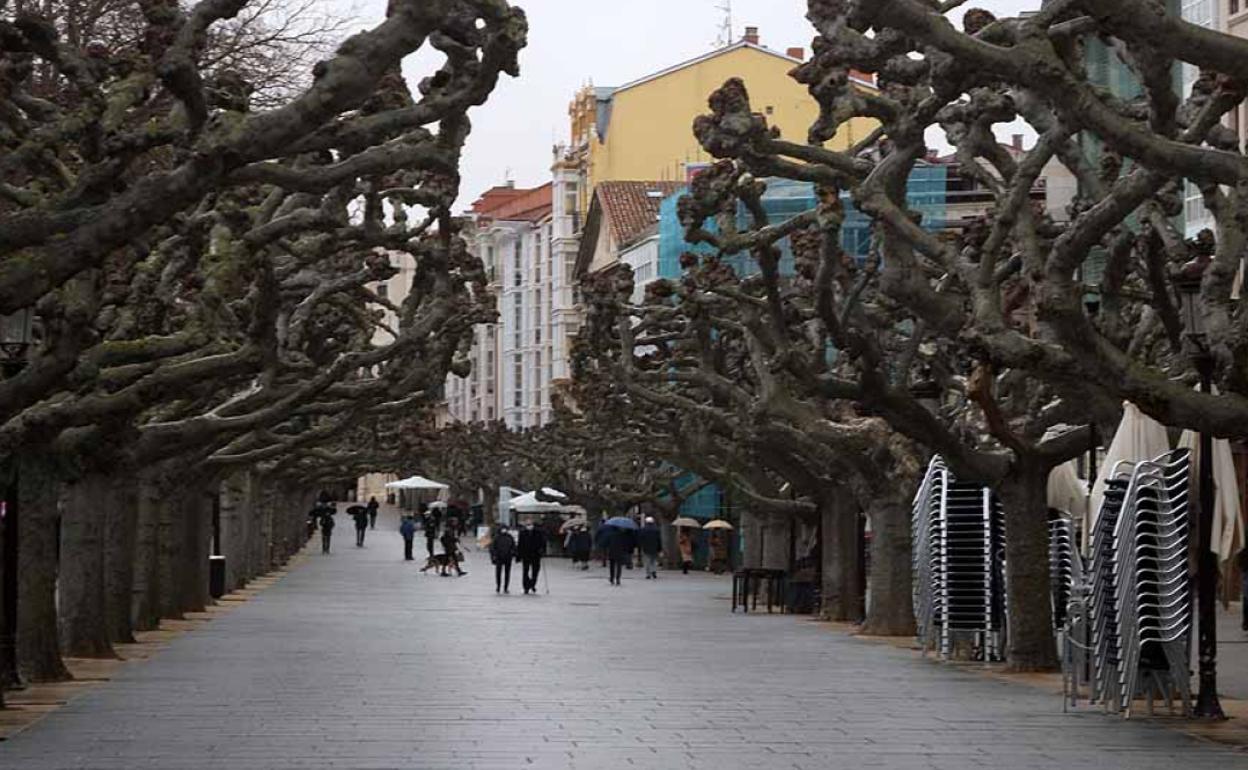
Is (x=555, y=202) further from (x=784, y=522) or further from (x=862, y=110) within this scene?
(x=862, y=110)

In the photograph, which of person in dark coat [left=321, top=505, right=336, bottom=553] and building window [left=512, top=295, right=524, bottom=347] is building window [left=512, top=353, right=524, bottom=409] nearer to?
building window [left=512, top=295, right=524, bottom=347]

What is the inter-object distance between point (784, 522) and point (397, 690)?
29.1 meters

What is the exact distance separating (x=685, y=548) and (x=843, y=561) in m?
40.7

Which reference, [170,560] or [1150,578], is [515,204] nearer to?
[170,560]

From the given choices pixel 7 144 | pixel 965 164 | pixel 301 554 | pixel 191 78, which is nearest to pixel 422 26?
pixel 191 78

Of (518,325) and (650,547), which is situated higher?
(518,325)

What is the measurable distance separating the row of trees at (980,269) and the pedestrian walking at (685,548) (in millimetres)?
37722

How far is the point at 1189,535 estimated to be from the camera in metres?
22.6

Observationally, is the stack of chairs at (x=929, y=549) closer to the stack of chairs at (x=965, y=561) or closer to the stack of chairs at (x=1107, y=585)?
the stack of chairs at (x=965, y=561)

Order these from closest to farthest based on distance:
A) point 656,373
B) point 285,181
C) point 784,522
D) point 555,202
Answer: point 285,181, point 656,373, point 784,522, point 555,202

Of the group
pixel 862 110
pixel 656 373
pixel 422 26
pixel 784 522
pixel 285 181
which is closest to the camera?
pixel 422 26

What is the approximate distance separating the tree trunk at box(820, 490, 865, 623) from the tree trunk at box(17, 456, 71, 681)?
19.0m

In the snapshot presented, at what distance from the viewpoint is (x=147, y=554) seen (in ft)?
122

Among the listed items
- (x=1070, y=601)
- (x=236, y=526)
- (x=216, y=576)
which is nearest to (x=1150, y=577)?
(x=1070, y=601)
